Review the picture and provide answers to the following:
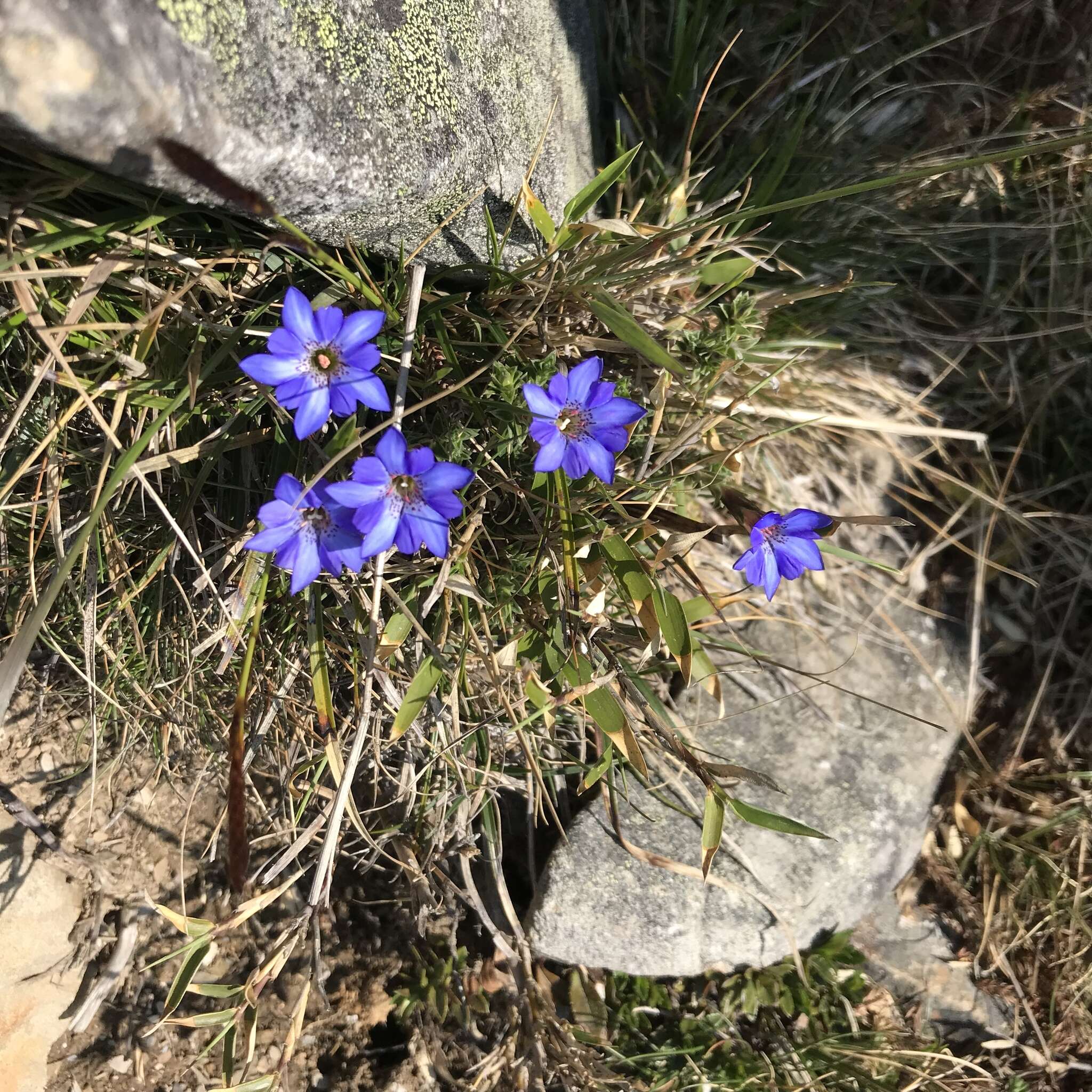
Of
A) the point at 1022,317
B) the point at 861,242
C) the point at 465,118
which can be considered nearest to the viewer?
the point at 465,118

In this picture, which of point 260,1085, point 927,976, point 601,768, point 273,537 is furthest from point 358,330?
point 927,976

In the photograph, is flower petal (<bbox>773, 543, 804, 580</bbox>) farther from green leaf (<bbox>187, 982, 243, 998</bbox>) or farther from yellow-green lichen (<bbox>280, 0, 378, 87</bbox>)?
green leaf (<bbox>187, 982, 243, 998</bbox>)

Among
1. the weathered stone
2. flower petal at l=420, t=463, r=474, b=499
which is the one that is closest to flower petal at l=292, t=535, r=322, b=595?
flower petal at l=420, t=463, r=474, b=499

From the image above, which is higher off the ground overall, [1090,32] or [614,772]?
[1090,32]

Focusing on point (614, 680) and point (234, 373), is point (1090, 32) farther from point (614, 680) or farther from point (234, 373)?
point (234, 373)

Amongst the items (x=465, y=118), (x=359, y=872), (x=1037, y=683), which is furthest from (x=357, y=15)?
(x=1037, y=683)

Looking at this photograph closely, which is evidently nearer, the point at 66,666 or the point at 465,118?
the point at 465,118

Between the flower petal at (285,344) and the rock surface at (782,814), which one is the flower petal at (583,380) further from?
the rock surface at (782,814)
